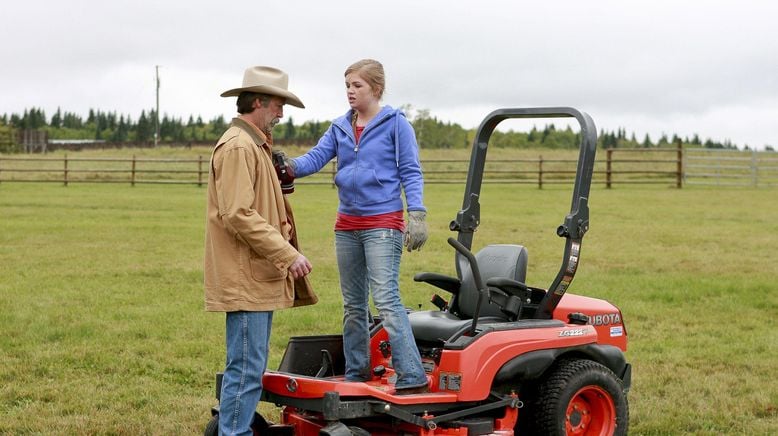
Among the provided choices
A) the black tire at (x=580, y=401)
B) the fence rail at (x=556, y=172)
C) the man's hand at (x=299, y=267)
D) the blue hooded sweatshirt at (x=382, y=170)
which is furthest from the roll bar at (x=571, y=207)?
the fence rail at (x=556, y=172)

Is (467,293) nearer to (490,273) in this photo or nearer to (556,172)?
(490,273)

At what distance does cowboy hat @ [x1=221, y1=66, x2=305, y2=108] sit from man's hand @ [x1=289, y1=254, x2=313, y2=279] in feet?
2.45

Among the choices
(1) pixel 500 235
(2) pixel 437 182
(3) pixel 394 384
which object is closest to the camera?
(3) pixel 394 384

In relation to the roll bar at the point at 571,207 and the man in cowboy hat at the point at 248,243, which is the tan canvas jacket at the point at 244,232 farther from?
the roll bar at the point at 571,207

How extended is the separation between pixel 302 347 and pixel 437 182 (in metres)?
31.6

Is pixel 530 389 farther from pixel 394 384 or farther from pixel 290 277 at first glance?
pixel 290 277

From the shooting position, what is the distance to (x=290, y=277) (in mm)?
4926

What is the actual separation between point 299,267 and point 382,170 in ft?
2.24

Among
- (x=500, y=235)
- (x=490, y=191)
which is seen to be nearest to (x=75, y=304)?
(x=500, y=235)

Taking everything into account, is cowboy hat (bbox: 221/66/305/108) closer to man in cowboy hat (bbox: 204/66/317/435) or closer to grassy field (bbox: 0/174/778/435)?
man in cowboy hat (bbox: 204/66/317/435)

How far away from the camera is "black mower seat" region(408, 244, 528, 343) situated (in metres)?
5.54

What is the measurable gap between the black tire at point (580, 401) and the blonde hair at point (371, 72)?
1681mm

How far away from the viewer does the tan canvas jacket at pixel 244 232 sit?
466cm

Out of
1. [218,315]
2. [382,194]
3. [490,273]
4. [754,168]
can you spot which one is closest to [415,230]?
[382,194]
